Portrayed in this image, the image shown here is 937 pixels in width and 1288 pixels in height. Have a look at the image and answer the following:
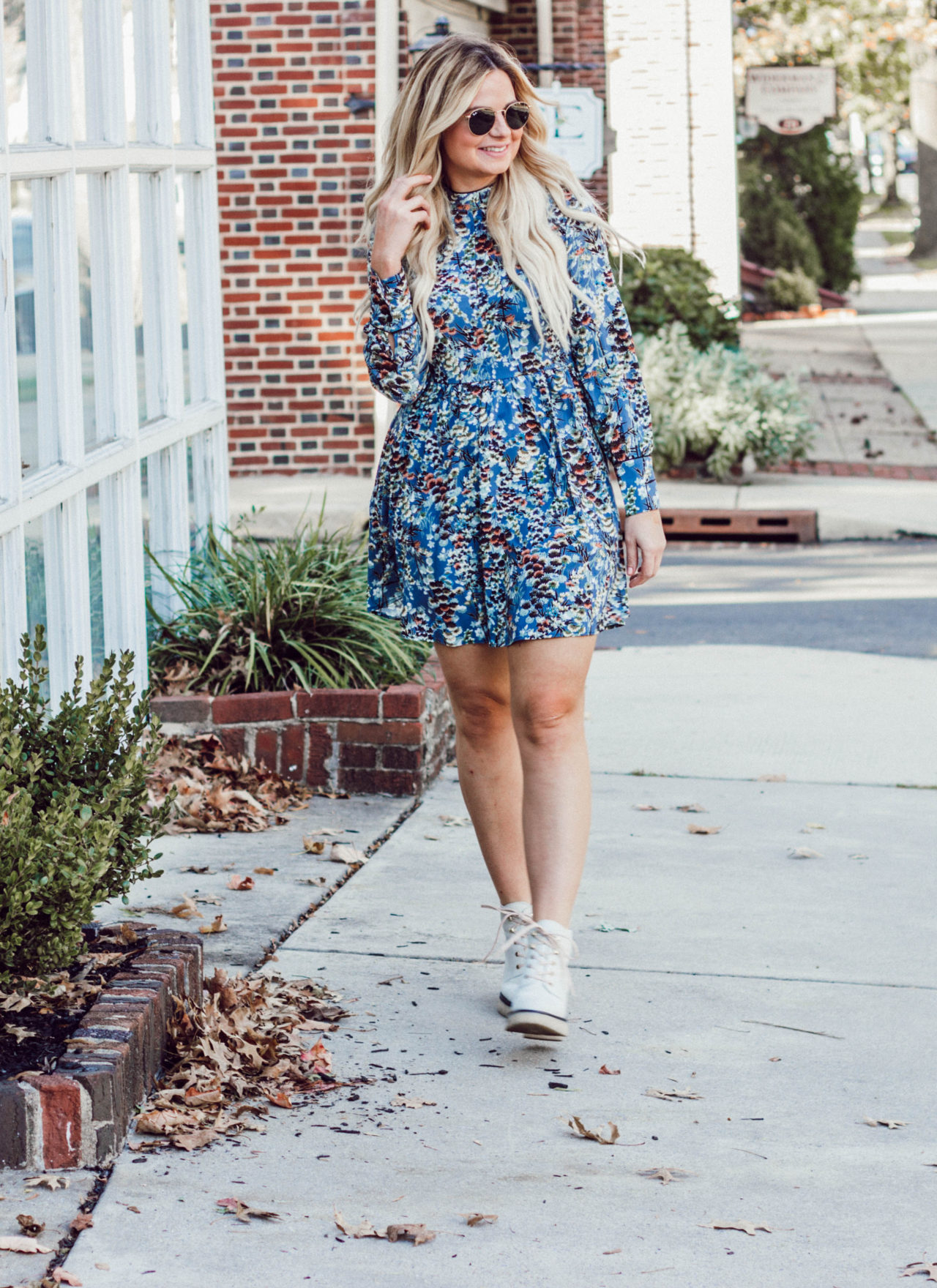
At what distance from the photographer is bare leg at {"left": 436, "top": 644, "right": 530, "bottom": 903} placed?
3.57m

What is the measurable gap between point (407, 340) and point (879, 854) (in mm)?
2291

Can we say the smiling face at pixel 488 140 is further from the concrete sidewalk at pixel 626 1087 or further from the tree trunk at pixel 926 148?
the tree trunk at pixel 926 148

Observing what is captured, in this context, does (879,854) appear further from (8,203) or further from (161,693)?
(8,203)

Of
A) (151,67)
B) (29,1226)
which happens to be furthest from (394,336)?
(151,67)

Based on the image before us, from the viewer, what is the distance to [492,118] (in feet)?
11.1

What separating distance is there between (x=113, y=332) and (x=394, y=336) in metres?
1.73

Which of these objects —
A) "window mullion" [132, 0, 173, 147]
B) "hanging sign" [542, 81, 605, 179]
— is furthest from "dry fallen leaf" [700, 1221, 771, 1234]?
"hanging sign" [542, 81, 605, 179]

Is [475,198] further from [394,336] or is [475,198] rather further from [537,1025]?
[537,1025]

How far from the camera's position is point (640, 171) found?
1858 cm

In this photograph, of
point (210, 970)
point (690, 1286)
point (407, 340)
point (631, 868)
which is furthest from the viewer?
point (631, 868)

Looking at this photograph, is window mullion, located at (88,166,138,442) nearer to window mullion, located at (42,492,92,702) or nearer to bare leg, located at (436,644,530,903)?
window mullion, located at (42,492,92,702)

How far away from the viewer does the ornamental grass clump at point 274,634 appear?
5391 millimetres

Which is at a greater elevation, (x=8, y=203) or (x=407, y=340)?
(x=8, y=203)

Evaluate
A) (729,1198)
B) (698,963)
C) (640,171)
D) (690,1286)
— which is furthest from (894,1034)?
(640,171)
